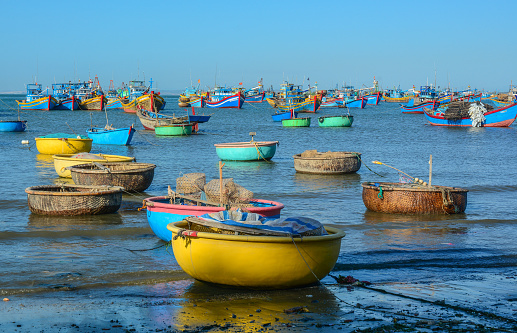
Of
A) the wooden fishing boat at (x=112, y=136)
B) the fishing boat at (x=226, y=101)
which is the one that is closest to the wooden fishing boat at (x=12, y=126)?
the wooden fishing boat at (x=112, y=136)

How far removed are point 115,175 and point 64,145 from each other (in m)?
10.4

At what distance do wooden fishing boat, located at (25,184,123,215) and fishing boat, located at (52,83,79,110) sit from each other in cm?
7325

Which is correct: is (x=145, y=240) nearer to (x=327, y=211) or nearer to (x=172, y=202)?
(x=172, y=202)

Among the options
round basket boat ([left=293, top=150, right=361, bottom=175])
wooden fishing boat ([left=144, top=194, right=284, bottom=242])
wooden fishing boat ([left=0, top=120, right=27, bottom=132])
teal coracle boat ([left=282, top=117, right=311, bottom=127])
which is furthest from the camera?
teal coracle boat ([left=282, top=117, right=311, bottom=127])

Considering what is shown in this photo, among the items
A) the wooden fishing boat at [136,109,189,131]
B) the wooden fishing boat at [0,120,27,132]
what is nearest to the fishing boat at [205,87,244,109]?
the wooden fishing boat at [136,109,189,131]

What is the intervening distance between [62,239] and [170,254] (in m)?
2.33

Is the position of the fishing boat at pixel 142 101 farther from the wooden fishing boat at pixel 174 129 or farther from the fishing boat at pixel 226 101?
the fishing boat at pixel 226 101

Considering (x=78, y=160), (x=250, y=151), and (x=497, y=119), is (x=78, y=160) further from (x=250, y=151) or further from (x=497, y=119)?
(x=497, y=119)

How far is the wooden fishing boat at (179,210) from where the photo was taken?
28.5 ft

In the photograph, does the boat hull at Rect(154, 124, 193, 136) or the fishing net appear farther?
the boat hull at Rect(154, 124, 193, 136)

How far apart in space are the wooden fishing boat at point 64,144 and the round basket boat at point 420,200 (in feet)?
44.8

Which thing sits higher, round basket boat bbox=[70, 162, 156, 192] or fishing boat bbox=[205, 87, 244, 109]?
fishing boat bbox=[205, 87, 244, 109]

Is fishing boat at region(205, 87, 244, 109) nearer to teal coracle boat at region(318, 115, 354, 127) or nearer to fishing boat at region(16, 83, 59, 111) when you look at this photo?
fishing boat at region(16, 83, 59, 111)

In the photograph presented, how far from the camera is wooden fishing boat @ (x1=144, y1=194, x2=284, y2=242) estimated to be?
28.5 ft
